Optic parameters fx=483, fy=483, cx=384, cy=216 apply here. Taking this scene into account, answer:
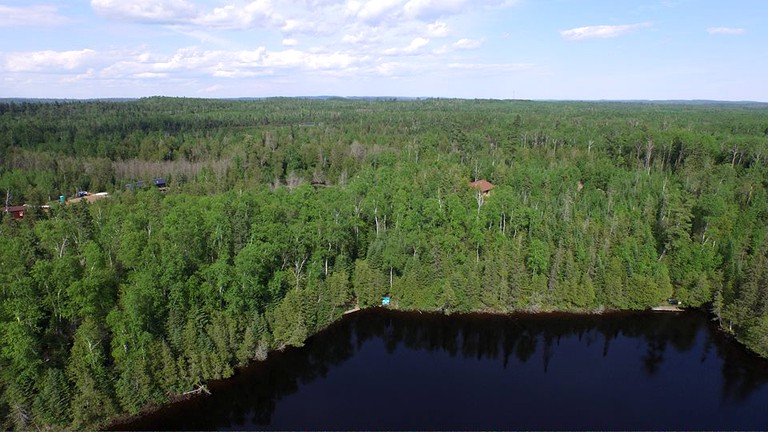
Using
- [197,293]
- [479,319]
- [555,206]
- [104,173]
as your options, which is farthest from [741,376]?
[104,173]

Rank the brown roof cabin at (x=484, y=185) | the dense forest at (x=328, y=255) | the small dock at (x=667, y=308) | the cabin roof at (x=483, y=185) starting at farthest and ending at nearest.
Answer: the cabin roof at (x=483, y=185) → the brown roof cabin at (x=484, y=185) → the small dock at (x=667, y=308) → the dense forest at (x=328, y=255)

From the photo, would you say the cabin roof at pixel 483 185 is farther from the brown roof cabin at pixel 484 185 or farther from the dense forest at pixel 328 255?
the dense forest at pixel 328 255

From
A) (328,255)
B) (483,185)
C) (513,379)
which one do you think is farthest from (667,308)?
(328,255)

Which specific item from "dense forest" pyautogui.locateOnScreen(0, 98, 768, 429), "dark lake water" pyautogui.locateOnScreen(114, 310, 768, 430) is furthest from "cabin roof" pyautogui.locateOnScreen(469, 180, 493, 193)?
"dark lake water" pyautogui.locateOnScreen(114, 310, 768, 430)

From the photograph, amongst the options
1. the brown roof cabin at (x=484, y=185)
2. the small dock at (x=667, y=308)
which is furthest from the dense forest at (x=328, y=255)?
the brown roof cabin at (x=484, y=185)

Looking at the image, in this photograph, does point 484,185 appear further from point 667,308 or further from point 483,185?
point 667,308

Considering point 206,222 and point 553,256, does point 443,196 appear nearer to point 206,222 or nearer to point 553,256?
point 553,256

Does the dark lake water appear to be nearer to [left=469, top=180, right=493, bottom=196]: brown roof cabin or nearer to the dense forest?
the dense forest

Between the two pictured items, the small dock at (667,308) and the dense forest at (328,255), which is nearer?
the dense forest at (328,255)
